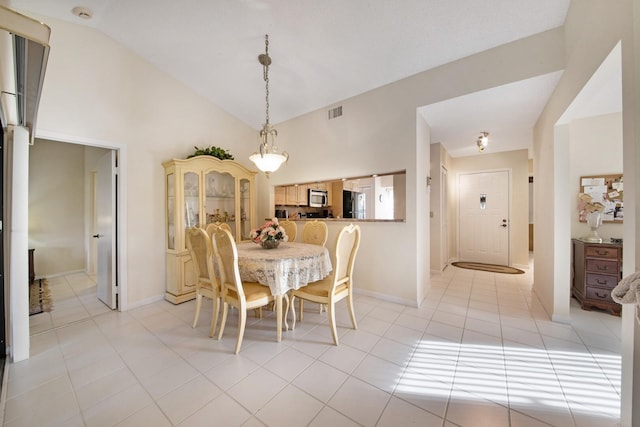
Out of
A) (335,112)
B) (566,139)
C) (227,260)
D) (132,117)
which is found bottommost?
(227,260)

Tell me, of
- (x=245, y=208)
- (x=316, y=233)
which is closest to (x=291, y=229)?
(x=316, y=233)

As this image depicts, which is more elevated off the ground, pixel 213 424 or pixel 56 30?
pixel 56 30

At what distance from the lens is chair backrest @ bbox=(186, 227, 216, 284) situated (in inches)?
89.7

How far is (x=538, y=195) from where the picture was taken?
3100mm

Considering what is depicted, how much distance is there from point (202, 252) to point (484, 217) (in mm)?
5618

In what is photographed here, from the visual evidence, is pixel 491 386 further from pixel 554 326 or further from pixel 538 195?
pixel 538 195

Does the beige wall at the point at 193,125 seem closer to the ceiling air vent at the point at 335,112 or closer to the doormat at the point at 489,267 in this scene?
the ceiling air vent at the point at 335,112

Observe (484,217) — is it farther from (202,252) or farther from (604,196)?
(202,252)

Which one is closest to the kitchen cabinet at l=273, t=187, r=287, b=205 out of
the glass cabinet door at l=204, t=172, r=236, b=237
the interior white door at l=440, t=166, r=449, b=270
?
the glass cabinet door at l=204, t=172, r=236, b=237

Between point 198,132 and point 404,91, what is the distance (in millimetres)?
3077

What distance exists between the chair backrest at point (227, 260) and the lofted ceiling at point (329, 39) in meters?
2.14

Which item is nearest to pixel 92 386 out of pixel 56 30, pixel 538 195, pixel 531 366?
pixel 531 366

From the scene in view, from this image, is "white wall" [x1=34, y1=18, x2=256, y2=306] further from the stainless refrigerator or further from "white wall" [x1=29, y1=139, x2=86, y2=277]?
"white wall" [x1=29, y1=139, x2=86, y2=277]

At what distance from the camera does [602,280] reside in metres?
2.75
